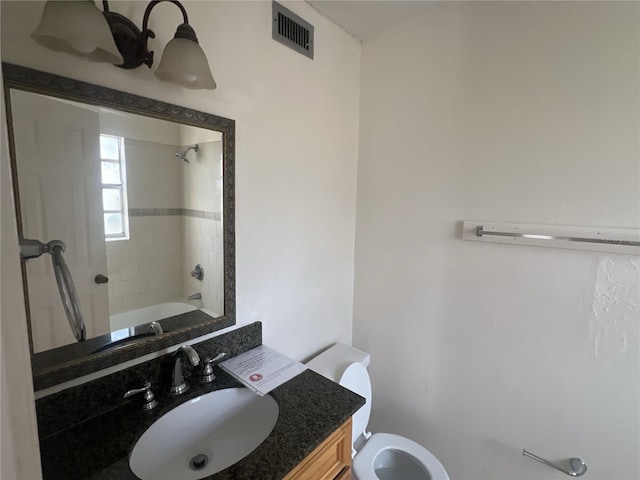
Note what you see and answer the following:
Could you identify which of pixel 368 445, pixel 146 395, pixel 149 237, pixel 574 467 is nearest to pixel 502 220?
pixel 574 467

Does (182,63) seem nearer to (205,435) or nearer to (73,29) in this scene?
(73,29)

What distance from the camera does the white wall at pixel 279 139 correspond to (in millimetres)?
939

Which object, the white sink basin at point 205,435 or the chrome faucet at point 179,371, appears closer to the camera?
the white sink basin at point 205,435

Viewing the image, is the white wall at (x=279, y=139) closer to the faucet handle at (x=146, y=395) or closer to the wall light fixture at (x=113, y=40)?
the wall light fixture at (x=113, y=40)

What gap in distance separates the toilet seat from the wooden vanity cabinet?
0.40 metres

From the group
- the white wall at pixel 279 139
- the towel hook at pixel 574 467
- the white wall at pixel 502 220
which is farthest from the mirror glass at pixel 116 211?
the towel hook at pixel 574 467

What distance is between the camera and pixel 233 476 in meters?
0.73

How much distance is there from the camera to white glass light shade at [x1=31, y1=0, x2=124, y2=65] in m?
0.67

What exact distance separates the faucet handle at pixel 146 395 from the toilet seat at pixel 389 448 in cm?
95

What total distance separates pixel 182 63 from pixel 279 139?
0.52 m

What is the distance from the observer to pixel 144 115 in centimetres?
94

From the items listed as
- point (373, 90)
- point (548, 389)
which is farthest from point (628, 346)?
point (373, 90)

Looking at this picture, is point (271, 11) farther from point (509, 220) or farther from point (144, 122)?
point (509, 220)

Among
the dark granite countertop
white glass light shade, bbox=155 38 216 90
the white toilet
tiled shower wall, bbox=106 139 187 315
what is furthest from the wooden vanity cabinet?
white glass light shade, bbox=155 38 216 90
